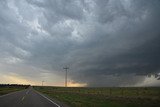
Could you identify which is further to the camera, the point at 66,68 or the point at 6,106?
the point at 66,68

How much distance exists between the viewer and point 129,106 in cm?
2130

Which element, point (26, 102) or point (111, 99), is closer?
point (26, 102)

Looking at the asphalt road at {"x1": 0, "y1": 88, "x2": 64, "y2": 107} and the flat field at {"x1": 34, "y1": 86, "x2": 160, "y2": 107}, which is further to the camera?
the flat field at {"x1": 34, "y1": 86, "x2": 160, "y2": 107}

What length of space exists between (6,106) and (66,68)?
7729 centimetres

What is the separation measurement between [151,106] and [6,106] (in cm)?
1234

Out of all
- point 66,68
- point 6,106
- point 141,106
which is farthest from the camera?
point 66,68

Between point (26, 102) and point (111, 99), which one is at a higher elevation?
point (111, 99)

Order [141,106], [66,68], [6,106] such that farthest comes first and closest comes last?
[66,68] → [141,106] → [6,106]

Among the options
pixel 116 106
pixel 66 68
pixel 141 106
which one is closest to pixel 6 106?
pixel 116 106

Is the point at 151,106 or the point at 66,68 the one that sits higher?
the point at 66,68

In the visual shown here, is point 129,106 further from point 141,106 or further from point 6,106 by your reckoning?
point 6,106

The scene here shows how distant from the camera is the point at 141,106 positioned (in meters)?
21.2

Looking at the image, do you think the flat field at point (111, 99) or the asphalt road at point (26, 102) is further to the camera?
A: the flat field at point (111, 99)

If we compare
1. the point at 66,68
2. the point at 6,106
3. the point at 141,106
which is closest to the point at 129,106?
the point at 141,106
